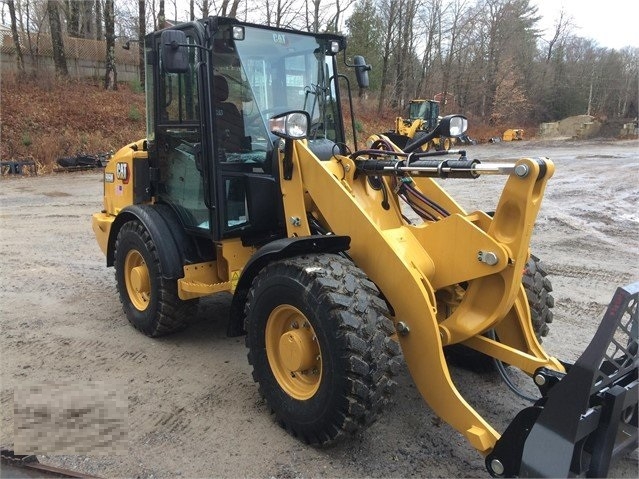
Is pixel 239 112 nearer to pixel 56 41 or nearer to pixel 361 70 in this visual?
pixel 361 70

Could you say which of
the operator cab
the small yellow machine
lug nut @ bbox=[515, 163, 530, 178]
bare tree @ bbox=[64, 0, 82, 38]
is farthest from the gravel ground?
the small yellow machine

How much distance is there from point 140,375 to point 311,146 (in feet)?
6.93

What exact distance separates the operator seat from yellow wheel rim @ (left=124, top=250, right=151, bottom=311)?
1.36 m

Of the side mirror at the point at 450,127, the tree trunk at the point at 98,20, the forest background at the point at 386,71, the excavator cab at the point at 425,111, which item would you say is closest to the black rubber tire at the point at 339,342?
the side mirror at the point at 450,127

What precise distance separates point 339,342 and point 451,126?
4.54 feet

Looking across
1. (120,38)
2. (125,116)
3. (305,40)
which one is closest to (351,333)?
(305,40)

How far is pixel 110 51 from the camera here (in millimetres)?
23656

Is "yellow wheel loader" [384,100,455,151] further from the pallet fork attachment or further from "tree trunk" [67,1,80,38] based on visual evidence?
the pallet fork attachment

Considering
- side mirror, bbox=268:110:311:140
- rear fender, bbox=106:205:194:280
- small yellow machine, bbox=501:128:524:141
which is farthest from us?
small yellow machine, bbox=501:128:524:141

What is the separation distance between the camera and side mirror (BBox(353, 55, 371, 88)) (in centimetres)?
470

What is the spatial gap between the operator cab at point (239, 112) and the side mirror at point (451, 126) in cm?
113

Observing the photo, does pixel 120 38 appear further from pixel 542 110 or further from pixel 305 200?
pixel 542 110

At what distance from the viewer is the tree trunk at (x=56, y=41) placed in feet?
73.8

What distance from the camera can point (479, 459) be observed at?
9.96 ft
